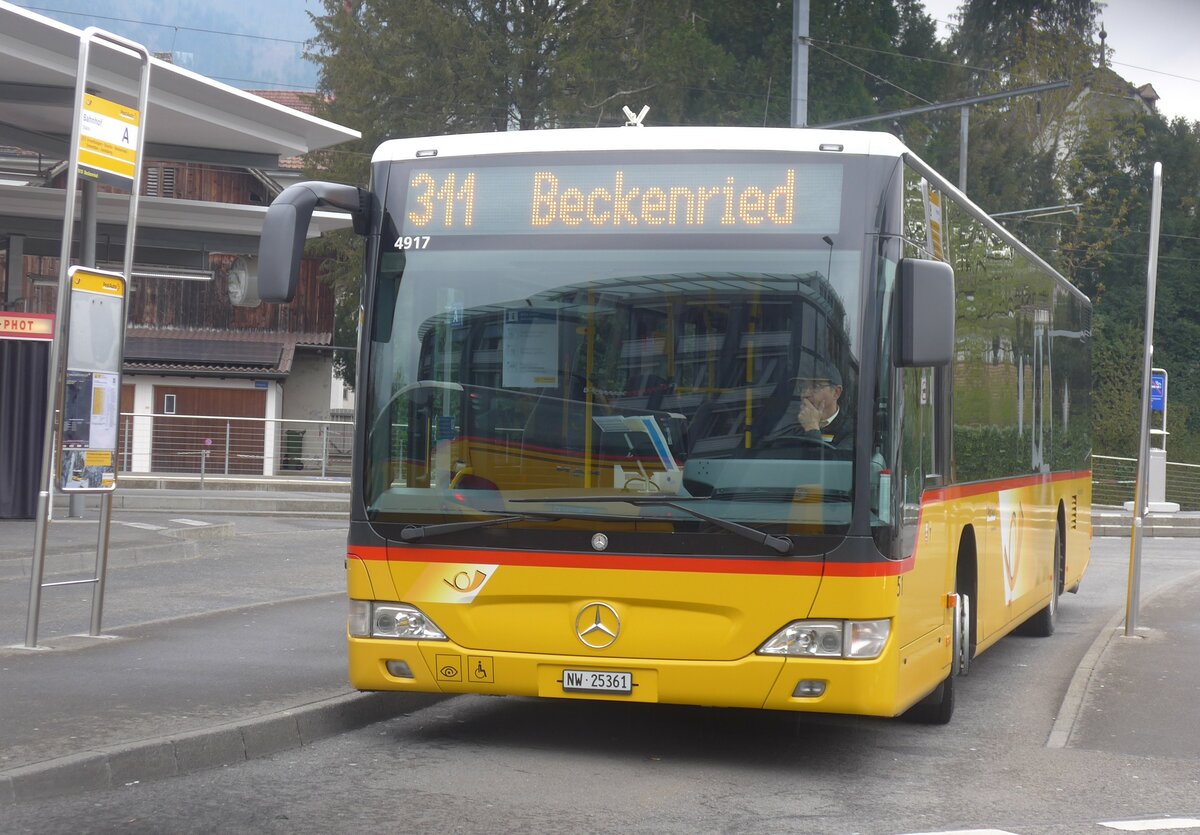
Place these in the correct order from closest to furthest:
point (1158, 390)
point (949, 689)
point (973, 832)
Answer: point (973, 832), point (949, 689), point (1158, 390)

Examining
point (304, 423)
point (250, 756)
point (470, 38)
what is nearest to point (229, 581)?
point (250, 756)

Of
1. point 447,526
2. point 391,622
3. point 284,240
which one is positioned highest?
point 284,240

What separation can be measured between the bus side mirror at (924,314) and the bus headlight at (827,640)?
3.90 ft

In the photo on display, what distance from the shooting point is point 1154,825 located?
22.2 feet

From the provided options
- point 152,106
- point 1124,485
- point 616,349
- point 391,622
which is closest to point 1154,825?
point 616,349

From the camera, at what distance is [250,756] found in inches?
305

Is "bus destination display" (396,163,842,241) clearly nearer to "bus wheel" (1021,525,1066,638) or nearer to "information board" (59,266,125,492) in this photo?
"information board" (59,266,125,492)

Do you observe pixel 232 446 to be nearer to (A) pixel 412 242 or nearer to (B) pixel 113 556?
(B) pixel 113 556

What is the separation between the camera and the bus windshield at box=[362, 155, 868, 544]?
24.4ft

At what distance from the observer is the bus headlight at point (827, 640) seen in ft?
24.1

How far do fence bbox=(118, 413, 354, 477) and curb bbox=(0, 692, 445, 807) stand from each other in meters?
25.9

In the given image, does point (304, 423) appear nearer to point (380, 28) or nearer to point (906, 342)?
point (380, 28)

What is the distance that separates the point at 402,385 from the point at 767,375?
66.4 inches

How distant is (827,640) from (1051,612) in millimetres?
7437
